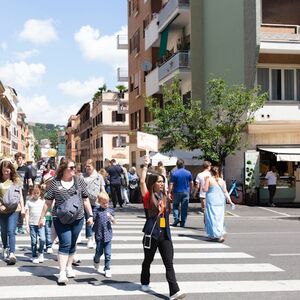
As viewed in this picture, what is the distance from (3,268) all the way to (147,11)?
Result: 30766 mm

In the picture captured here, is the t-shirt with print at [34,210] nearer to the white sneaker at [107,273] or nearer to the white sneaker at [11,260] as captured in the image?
the white sneaker at [11,260]

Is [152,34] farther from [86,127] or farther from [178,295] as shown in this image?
[86,127]

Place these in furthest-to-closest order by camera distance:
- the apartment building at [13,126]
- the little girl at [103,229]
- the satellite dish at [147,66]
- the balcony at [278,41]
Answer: the apartment building at [13,126], the satellite dish at [147,66], the balcony at [278,41], the little girl at [103,229]

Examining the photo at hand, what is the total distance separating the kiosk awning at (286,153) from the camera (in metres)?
22.4

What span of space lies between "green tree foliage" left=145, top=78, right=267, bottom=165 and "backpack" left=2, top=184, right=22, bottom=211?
1058cm

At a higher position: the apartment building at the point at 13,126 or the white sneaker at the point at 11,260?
the apartment building at the point at 13,126

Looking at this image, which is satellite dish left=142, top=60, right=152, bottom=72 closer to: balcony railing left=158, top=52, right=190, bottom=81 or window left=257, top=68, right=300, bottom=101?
balcony railing left=158, top=52, right=190, bottom=81

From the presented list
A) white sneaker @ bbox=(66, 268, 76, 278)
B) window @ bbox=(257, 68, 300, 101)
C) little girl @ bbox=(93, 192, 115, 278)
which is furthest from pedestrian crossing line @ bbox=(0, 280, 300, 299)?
window @ bbox=(257, 68, 300, 101)

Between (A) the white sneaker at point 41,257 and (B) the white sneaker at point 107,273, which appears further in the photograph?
(A) the white sneaker at point 41,257

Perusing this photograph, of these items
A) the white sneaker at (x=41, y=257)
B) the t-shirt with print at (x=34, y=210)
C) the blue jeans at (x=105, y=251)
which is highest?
the t-shirt with print at (x=34, y=210)

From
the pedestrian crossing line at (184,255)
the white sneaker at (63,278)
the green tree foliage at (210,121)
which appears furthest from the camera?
the green tree foliage at (210,121)

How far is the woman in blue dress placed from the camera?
12.0 m

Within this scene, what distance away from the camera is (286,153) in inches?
893

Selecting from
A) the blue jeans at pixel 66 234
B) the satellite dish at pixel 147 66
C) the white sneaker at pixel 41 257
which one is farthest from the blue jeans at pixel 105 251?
the satellite dish at pixel 147 66
